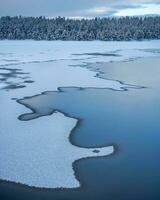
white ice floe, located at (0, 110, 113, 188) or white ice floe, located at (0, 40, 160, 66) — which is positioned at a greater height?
white ice floe, located at (0, 110, 113, 188)

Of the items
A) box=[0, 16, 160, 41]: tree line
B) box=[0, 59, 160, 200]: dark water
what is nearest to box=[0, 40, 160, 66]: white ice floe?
box=[0, 59, 160, 200]: dark water

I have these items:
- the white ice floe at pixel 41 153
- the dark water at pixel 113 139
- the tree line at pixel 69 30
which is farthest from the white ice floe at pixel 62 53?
the tree line at pixel 69 30

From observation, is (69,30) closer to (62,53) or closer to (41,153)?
(62,53)

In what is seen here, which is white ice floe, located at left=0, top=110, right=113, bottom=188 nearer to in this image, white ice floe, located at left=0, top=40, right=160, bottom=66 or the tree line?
white ice floe, located at left=0, top=40, right=160, bottom=66

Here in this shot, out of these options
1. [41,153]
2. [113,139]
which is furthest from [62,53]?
[41,153]

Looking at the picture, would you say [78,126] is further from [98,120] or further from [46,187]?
[46,187]

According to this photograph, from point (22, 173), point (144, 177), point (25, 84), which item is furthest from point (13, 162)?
point (25, 84)

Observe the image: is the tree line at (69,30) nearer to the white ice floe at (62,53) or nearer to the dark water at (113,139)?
the white ice floe at (62,53)
